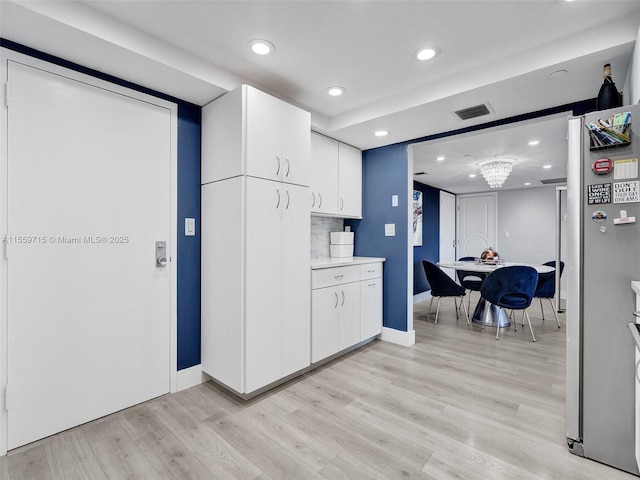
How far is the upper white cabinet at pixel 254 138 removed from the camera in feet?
7.23

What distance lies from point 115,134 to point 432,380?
3003 millimetres

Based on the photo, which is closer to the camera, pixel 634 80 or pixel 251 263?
pixel 634 80

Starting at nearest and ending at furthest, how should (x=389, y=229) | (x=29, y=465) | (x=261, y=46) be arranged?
1. (x=29, y=465)
2. (x=261, y=46)
3. (x=389, y=229)

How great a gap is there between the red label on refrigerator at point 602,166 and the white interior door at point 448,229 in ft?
18.0

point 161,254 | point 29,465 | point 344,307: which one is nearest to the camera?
point 29,465

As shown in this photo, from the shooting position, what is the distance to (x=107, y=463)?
164cm

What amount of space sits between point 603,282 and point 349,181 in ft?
8.05

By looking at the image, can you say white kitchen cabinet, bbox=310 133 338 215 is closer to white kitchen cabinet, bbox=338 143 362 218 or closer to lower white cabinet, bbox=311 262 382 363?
white kitchen cabinet, bbox=338 143 362 218

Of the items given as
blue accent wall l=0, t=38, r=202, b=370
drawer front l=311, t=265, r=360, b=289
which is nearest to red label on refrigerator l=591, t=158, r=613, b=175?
drawer front l=311, t=265, r=360, b=289

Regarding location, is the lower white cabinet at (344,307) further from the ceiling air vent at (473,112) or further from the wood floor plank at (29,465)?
the wood floor plank at (29,465)

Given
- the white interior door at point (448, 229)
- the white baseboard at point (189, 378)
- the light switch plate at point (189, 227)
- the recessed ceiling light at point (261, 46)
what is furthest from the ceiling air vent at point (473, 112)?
the white interior door at point (448, 229)

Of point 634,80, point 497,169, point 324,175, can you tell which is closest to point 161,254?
point 324,175

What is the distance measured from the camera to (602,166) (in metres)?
1.62

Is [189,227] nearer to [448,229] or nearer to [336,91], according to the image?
[336,91]
